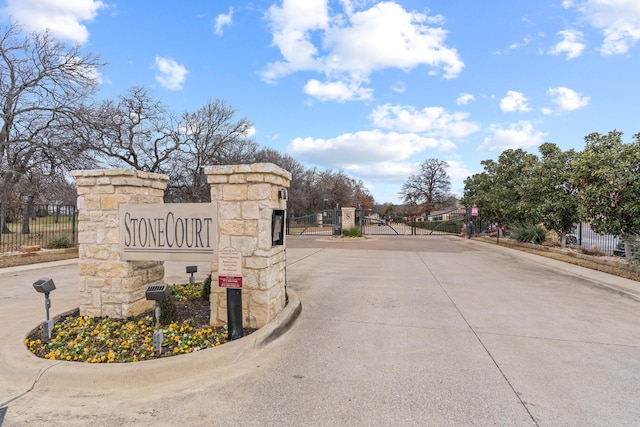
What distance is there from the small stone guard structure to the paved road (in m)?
0.70

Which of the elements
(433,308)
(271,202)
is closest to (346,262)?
(433,308)

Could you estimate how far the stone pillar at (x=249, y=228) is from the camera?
4121 mm

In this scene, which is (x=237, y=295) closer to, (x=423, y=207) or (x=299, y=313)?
(x=299, y=313)

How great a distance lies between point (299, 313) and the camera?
4.98m

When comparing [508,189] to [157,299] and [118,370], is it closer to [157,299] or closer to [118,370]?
[157,299]

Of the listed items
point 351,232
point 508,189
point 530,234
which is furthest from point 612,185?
point 351,232

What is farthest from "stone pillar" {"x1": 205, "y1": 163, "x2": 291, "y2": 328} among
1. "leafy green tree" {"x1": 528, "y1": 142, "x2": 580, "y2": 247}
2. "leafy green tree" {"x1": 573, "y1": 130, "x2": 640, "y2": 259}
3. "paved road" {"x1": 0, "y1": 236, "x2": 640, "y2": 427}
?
"leafy green tree" {"x1": 528, "y1": 142, "x2": 580, "y2": 247}

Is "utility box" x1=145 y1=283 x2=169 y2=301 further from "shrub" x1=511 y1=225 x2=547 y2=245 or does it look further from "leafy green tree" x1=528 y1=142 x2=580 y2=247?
"shrub" x1=511 y1=225 x2=547 y2=245

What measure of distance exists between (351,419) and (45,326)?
3.67 m

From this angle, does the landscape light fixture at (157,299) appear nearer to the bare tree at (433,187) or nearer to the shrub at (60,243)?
the shrub at (60,243)

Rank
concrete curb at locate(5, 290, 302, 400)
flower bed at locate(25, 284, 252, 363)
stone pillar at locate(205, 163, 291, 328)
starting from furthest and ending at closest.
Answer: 1. stone pillar at locate(205, 163, 291, 328)
2. flower bed at locate(25, 284, 252, 363)
3. concrete curb at locate(5, 290, 302, 400)

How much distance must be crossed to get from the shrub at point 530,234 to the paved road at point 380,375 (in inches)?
420

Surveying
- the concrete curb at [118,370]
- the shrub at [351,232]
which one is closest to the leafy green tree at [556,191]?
the shrub at [351,232]

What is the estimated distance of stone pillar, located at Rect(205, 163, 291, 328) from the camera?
4121 millimetres
